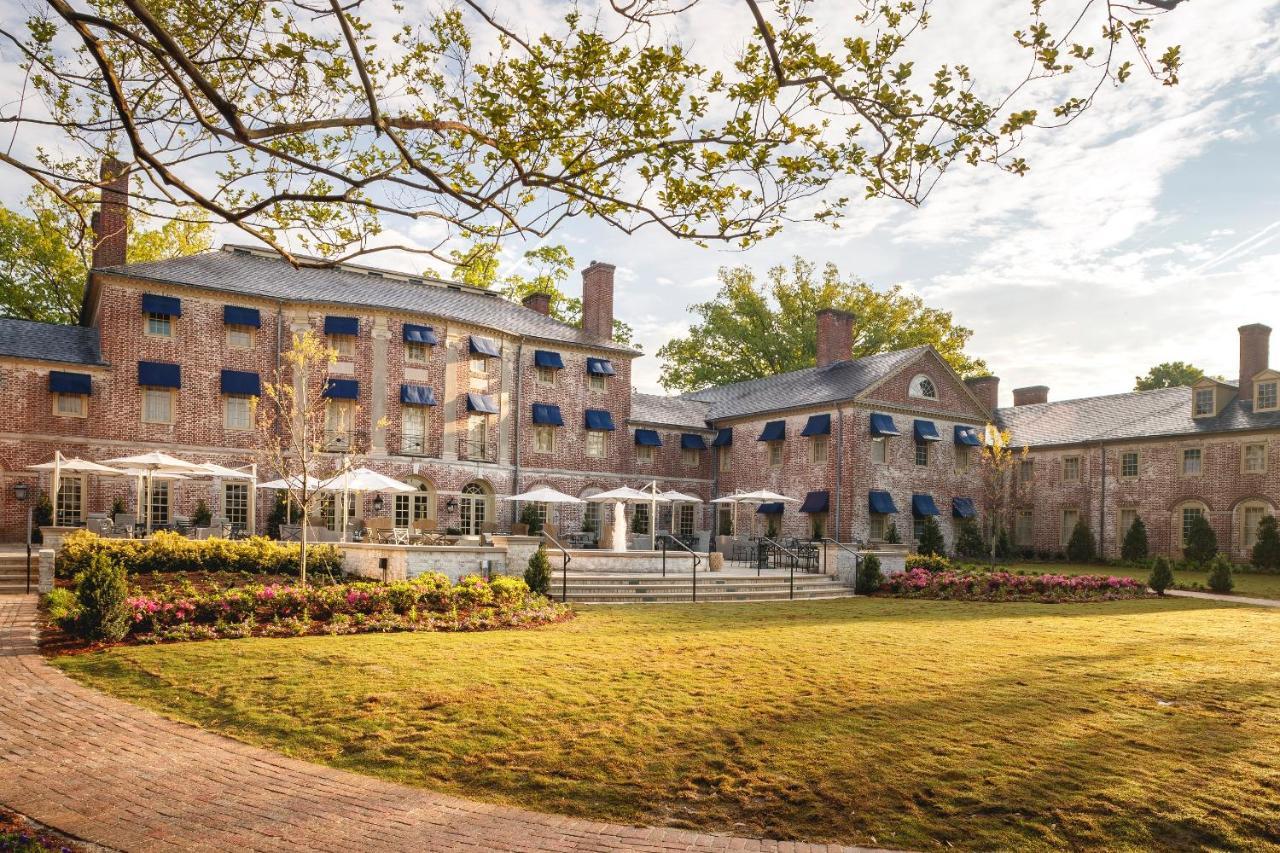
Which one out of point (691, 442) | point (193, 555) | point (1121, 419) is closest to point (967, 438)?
point (1121, 419)

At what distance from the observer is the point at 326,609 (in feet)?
45.6

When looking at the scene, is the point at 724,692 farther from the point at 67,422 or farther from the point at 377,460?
the point at 67,422

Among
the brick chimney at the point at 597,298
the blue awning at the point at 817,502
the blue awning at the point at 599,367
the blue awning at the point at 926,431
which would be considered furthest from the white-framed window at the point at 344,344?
the blue awning at the point at 926,431

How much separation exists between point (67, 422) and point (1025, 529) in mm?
40130

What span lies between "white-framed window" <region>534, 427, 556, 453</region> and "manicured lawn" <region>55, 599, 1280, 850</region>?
21.4 metres

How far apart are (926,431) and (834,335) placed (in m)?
6.51

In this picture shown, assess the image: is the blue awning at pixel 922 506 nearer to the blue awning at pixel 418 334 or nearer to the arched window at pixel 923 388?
the arched window at pixel 923 388

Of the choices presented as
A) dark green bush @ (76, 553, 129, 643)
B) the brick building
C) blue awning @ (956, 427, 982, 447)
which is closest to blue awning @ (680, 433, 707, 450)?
the brick building

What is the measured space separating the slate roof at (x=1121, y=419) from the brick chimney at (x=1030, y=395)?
2165 mm

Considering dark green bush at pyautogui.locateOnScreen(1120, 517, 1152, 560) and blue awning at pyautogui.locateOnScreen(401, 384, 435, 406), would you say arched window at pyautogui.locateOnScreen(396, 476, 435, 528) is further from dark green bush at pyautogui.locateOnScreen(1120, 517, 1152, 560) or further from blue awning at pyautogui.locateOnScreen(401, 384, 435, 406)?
dark green bush at pyautogui.locateOnScreen(1120, 517, 1152, 560)

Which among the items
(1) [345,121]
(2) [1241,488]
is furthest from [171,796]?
(2) [1241,488]

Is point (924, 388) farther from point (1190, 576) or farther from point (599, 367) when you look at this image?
point (599, 367)

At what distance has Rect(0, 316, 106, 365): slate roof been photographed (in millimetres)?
26797

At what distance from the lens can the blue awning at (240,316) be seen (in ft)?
95.1
